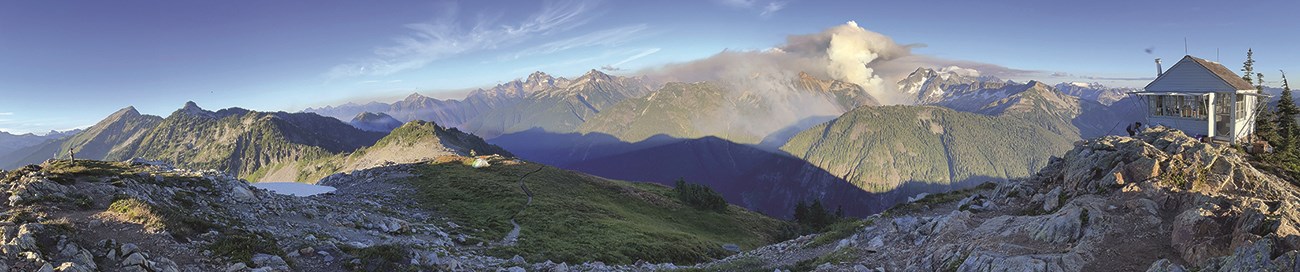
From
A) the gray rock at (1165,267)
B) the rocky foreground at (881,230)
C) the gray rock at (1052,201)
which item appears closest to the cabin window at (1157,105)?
the rocky foreground at (881,230)

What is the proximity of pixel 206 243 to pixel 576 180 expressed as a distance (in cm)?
7980

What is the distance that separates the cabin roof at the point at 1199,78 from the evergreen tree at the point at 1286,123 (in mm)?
3076

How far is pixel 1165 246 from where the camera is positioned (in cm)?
1666

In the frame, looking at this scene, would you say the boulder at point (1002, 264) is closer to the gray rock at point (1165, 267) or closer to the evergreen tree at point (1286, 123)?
the gray rock at point (1165, 267)

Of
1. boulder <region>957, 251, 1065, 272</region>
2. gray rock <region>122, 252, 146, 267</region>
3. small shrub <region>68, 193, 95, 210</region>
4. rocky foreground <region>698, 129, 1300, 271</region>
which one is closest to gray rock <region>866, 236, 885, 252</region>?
rocky foreground <region>698, 129, 1300, 271</region>

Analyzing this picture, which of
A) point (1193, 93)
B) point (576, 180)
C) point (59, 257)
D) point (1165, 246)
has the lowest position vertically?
point (576, 180)

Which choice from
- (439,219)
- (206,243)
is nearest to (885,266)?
(206,243)

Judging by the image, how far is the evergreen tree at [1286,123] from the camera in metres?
31.3

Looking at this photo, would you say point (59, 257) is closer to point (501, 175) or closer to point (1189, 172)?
point (1189, 172)

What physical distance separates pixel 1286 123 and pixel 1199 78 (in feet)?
22.7

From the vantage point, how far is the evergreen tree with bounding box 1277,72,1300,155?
103 ft

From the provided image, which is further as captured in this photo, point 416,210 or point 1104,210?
point 416,210

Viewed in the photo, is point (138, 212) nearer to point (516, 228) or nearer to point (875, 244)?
point (516, 228)

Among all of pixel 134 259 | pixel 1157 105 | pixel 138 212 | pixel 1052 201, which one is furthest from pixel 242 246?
pixel 1157 105
